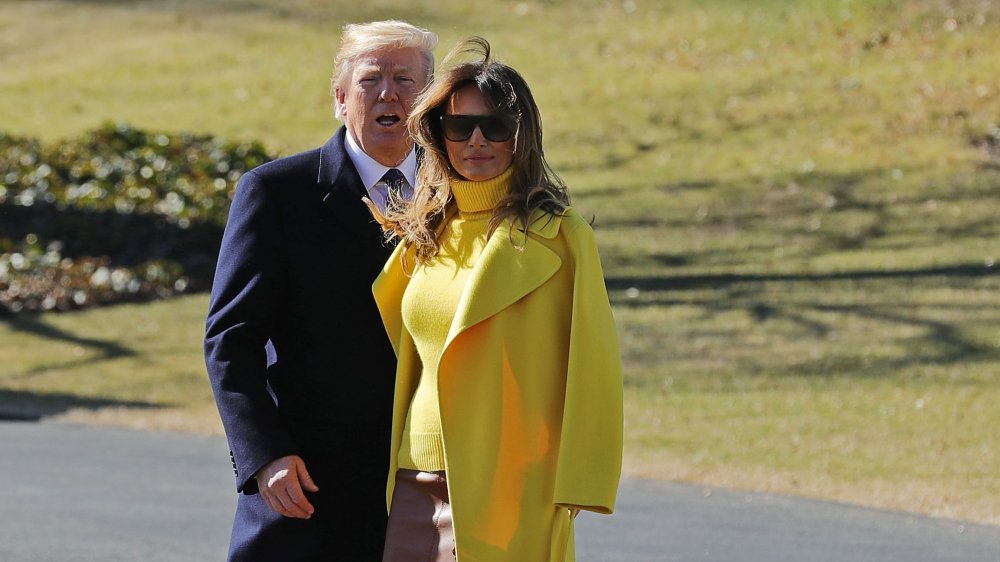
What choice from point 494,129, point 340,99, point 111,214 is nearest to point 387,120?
point 340,99

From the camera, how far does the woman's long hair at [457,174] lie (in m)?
3.21

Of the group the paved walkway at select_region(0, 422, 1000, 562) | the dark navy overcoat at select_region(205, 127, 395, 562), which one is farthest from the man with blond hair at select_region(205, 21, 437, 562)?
the paved walkway at select_region(0, 422, 1000, 562)

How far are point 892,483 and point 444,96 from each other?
611 centimetres

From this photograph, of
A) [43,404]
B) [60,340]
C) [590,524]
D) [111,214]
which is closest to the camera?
[590,524]

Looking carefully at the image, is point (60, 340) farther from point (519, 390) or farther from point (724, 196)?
point (519, 390)

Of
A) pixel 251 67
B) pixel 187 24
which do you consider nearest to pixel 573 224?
pixel 251 67

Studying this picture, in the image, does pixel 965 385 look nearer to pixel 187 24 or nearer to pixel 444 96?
pixel 444 96

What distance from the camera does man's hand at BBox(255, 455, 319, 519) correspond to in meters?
3.42

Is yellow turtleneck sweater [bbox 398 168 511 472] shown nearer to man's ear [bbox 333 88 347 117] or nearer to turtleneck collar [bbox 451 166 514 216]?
turtleneck collar [bbox 451 166 514 216]

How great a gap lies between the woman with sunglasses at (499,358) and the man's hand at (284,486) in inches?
9.6

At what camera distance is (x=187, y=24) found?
26.5 meters

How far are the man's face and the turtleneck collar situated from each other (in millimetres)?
498

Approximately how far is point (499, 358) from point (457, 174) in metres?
0.42

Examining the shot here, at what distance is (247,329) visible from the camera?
3508 millimetres
